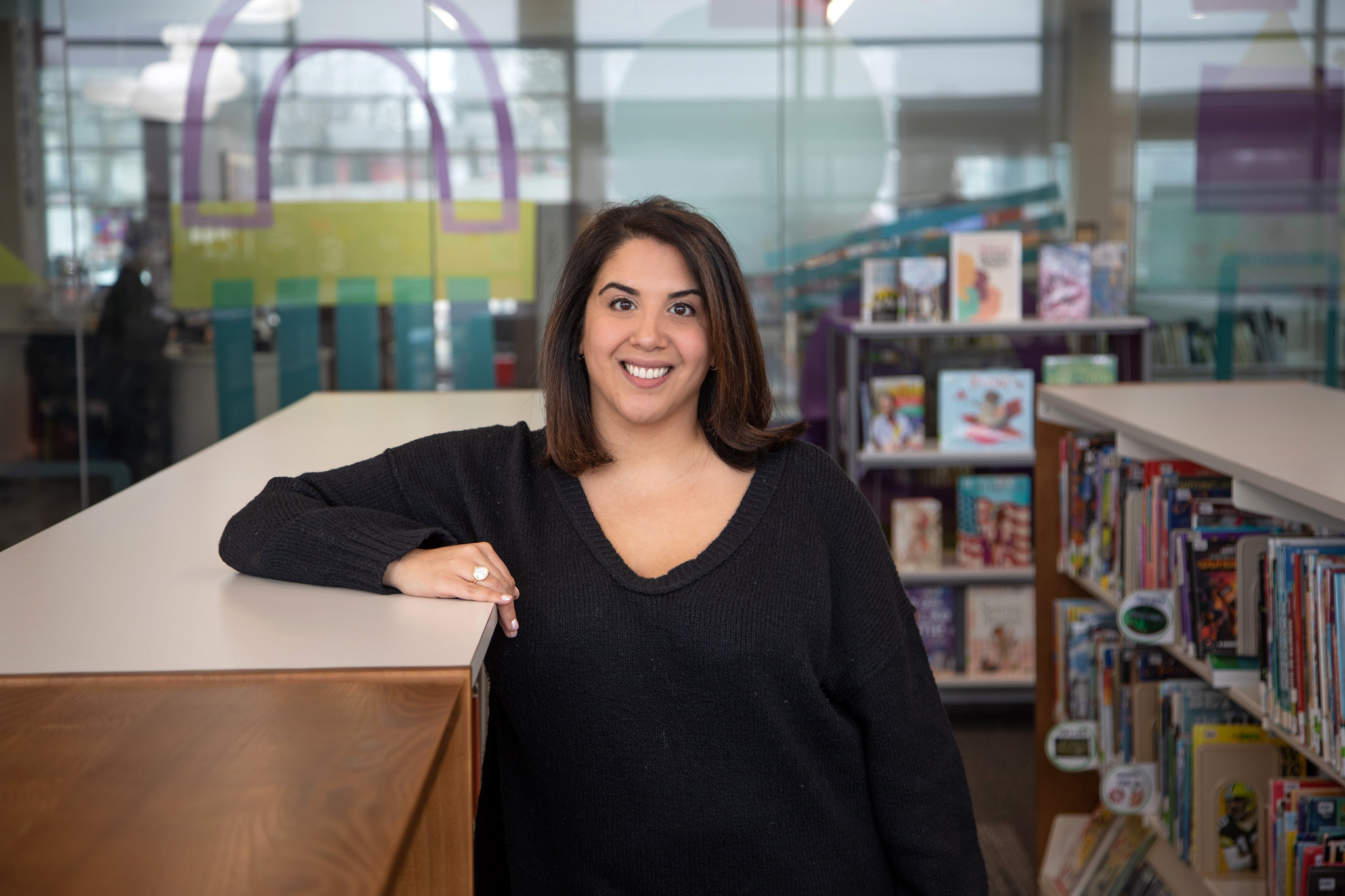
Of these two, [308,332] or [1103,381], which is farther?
[308,332]

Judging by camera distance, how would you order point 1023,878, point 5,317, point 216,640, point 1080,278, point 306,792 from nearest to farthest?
point 306,792 < point 216,640 < point 1023,878 < point 1080,278 < point 5,317

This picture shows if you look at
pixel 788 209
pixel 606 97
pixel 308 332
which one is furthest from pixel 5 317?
pixel 788 209

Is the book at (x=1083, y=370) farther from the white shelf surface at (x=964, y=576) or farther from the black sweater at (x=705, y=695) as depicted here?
the black sweater at (x=705, y=695)

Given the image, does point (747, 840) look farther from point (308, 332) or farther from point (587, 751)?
point (308, 332)

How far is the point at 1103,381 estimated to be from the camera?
4.34 meters

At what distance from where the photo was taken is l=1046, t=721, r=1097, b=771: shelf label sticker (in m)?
2.64

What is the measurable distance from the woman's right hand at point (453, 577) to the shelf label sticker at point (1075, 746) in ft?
5.44

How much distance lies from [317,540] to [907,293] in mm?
3158

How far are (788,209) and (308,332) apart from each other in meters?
2.00

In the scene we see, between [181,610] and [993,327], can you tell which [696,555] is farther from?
[993,327]

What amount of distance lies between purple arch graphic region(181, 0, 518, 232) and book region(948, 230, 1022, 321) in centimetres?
179

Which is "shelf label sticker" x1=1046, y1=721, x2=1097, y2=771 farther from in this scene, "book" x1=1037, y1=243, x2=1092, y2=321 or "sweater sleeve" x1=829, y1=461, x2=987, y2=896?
"book" x1=1037, y1=243, x2=1092, y2=321

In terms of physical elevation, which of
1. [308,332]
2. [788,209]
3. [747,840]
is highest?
[788,209]

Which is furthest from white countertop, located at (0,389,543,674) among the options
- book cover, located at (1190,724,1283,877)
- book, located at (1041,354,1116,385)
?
book, located at (1041,354,1116,385)
